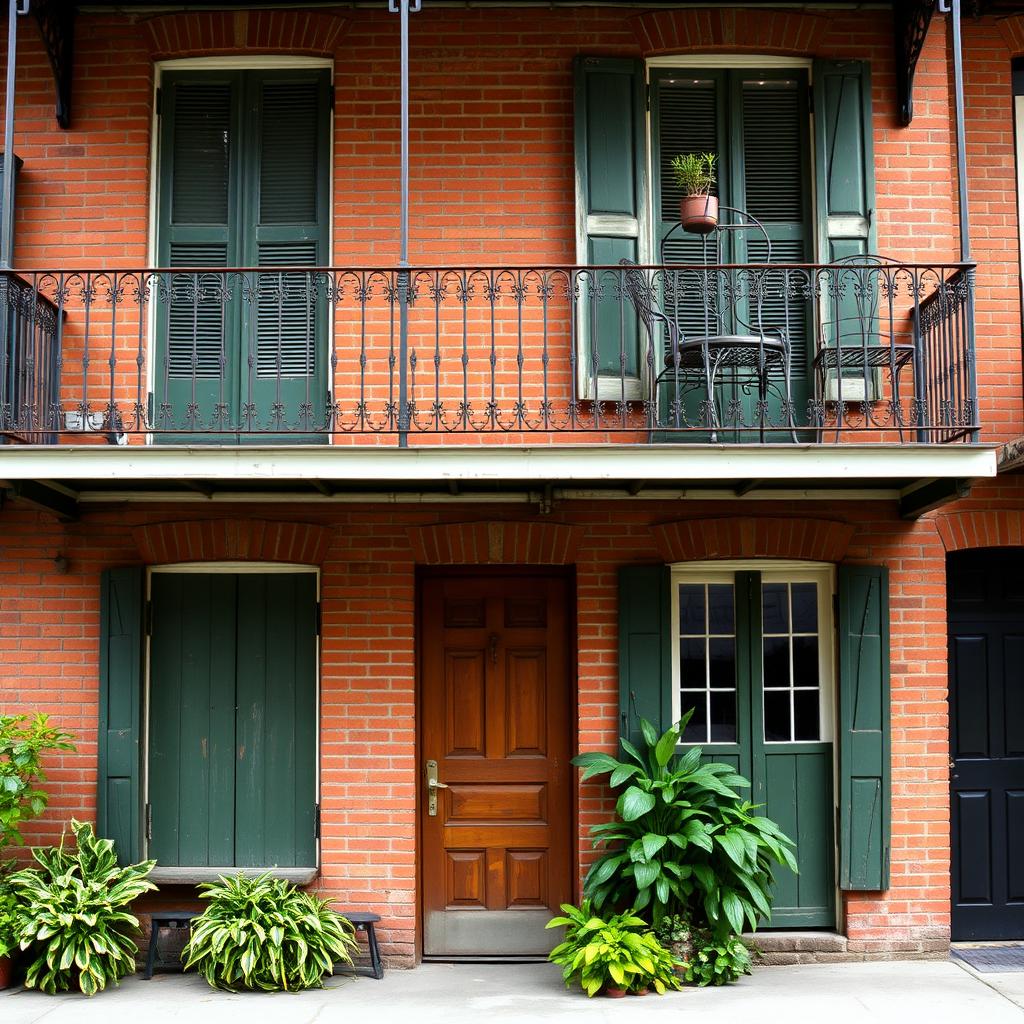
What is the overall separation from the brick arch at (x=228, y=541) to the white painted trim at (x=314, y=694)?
0.12 meters

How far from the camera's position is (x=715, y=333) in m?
6.92

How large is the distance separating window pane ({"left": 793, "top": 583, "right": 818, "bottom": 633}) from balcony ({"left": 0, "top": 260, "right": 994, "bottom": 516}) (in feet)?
2.48

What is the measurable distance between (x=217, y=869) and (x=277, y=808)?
501 millimetres

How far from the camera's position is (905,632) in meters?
6.82

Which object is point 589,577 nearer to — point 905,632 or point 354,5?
point 905,632

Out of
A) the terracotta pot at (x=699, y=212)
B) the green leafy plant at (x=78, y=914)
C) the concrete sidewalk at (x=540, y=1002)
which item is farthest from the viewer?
the terracotta pot at (x=699, y=212)

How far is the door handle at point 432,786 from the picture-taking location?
22.6 feet

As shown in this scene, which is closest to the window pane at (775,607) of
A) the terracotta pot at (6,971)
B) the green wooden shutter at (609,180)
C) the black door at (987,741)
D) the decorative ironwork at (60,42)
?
the black door at (987,741)

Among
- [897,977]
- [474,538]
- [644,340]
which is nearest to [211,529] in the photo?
[474,538]

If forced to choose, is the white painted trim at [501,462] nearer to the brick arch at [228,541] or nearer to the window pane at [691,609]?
the brick arch at [228,541]

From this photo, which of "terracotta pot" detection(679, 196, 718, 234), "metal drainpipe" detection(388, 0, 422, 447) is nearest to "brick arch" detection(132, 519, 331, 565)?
"metal drainpipe" detection(388, 0, 422, 447)

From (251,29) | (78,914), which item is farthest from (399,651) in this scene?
(251,29)

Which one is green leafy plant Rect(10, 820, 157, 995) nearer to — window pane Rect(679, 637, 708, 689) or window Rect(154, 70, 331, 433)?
window Rect(154, 70, 331, 433)

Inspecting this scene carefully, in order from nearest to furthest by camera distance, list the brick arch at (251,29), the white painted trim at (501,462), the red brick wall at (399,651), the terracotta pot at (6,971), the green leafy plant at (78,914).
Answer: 1. the white painted trim at (501,462)
2. the green leafy plant at (78,914)
3. the terracotta pot at (6,971)
4. the red brick wall at (399,651)
5. the brick arch at (251,29)
